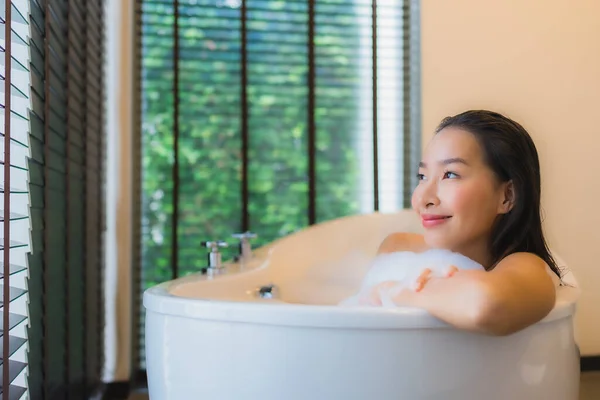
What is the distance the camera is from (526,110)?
6.02 feet

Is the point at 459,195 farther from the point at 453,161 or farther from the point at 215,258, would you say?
the point at 215,258

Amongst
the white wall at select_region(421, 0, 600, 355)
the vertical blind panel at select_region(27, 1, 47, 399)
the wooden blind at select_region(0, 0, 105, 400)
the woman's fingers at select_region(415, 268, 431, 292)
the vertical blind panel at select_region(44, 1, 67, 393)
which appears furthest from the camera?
the white wall at select_region(421, 0, 600, 355)

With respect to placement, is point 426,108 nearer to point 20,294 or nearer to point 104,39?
point 104,39

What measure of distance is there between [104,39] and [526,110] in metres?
1.33

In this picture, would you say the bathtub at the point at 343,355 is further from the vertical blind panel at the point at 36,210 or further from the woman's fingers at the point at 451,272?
the vertical blind panel at the point at 36,210

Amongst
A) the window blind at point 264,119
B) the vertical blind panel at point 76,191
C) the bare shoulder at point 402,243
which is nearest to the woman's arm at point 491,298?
the bare shoulder at point 402,243

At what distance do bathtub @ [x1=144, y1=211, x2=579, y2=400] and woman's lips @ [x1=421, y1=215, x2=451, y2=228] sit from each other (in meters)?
0.23

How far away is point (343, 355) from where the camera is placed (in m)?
0.75

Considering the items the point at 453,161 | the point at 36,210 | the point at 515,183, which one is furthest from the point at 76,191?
the point at 515,183

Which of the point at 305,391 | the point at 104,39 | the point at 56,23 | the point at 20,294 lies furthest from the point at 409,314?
the point at 104,39

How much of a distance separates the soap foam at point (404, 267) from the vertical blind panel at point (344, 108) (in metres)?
0.44

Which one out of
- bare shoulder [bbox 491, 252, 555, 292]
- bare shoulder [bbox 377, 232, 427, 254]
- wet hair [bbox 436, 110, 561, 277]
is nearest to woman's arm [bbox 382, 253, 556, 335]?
bare shoulder [bbox 491, 252, 555, 292]

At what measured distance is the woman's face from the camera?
1.00 m

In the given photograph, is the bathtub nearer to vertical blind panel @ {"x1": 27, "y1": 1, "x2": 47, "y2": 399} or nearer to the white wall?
vertical blind panel @ {"x1": 27, "y1": 1, "x2": 47, "y2": 399}
